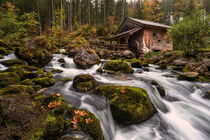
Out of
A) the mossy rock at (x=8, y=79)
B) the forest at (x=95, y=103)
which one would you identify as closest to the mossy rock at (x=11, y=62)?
the forest at (x=95, y=103)

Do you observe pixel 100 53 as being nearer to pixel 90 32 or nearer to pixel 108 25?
pixel 90 32

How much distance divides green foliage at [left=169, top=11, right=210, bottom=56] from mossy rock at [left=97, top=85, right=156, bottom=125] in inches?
357

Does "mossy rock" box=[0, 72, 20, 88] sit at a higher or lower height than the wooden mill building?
lower

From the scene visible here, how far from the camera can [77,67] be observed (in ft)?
26.7

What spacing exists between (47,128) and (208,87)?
720 cm

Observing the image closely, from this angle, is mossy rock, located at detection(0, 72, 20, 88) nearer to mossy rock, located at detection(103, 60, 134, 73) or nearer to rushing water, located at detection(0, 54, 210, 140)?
rushing water, located at detection(0, 54, 210, 140)

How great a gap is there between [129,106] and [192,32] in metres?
9.81

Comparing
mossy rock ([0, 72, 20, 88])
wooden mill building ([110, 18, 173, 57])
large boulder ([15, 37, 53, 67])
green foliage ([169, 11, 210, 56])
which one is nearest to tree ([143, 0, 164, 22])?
wooden mill building ([110, 18, 173, 57])

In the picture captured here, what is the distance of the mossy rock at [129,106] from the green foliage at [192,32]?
29.7ft

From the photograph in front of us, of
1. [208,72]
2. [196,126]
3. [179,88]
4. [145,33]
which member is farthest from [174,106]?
[145,33]

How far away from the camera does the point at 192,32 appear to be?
8.80 meters

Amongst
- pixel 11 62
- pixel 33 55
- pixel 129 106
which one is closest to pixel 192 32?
pixel 129 106

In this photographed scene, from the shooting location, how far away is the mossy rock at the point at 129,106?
2.88 m

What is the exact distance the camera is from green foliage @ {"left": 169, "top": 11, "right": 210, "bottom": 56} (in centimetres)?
845
